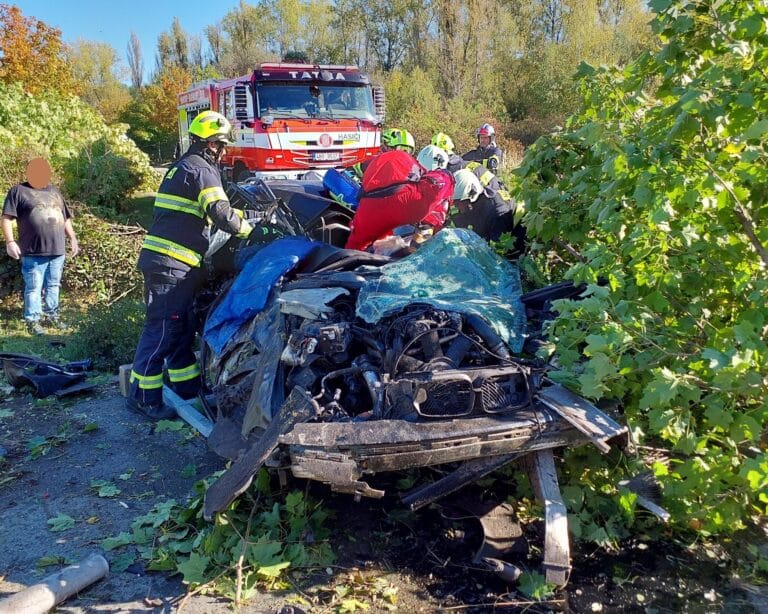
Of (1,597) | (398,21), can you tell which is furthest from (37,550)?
(398,21)

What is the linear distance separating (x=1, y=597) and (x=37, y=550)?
1.28ft

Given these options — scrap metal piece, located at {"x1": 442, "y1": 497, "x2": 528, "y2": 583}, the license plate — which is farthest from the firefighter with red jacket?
the license plate

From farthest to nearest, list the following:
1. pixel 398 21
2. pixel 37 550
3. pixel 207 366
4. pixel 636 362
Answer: pixel 398 21 < pixel 207 366 < pixel 37 550 < pixel 636 362

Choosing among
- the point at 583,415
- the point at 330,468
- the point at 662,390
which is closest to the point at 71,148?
the point at 330,468

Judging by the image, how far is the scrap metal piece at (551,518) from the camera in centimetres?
262

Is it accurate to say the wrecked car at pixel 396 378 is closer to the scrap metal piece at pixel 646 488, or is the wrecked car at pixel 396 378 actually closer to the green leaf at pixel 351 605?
the scrap metal piece at pixel 646 488

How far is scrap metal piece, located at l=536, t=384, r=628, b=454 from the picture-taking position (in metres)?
2.71

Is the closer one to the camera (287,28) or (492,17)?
(492,17)

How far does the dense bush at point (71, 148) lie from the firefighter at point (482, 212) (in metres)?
6.35

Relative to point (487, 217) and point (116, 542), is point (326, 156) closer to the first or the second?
point (487, 217)

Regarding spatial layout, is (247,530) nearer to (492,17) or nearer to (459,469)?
(459,469)

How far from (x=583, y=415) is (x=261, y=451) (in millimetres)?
1341

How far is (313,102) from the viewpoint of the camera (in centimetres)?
1253

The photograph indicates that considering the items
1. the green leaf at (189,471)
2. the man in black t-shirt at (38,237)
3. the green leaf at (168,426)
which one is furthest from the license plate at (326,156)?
the green leaf at (189,471)
